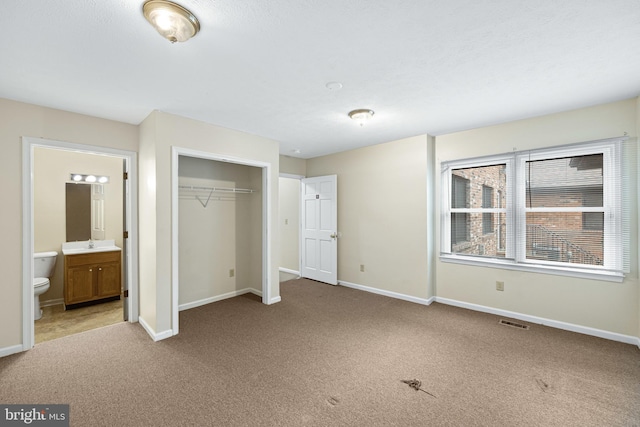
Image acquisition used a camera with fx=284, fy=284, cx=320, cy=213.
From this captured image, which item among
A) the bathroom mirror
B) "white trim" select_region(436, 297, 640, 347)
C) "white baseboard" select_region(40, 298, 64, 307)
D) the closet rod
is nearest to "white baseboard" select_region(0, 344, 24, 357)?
"white baseboard" select_region(40, 298, 64, 307)

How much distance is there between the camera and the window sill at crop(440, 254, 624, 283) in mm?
2987

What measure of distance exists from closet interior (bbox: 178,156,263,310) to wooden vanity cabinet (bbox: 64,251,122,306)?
1.22 meters

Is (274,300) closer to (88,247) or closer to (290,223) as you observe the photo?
(290,223)

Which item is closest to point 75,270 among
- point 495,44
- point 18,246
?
point 18,246

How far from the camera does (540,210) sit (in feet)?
11.2

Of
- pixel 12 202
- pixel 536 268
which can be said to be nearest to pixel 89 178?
pixel 12 202

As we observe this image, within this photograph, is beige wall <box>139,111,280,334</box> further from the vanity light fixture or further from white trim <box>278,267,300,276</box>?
white trim <box>278,267,300,276</box>

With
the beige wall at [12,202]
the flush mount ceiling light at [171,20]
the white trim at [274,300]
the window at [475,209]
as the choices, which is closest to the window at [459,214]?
the window at [475,209]

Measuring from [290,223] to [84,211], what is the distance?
3555mm

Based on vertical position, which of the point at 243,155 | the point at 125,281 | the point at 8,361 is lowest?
the point at 8,361

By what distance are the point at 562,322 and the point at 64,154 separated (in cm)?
696

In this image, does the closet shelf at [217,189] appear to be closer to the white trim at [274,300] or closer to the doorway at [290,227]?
the doorway at [290,227]

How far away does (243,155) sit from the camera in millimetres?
3859

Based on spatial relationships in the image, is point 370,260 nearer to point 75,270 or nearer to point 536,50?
point 536,50
